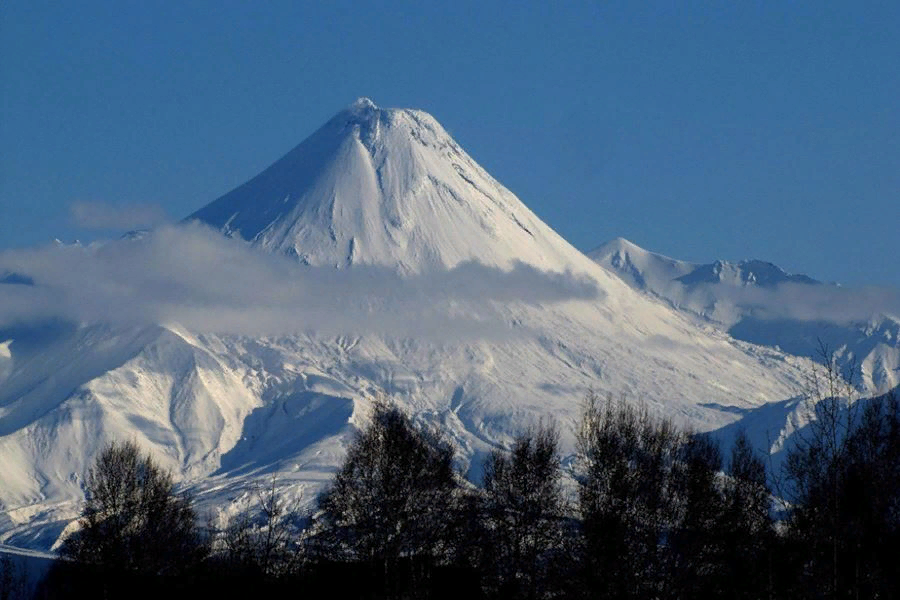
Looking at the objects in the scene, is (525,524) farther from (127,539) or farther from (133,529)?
(133,529)

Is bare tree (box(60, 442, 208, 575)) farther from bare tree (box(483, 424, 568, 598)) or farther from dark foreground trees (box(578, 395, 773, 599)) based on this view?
dark foreground trees (box(578, 395, 773, 599))

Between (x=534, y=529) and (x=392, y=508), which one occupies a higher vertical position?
(x=392, y=508)

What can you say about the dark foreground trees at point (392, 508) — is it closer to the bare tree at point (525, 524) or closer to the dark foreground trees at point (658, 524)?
the bare tree at point (525, 524)

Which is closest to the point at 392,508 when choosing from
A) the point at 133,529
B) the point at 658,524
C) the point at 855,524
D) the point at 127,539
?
the point at 658,524

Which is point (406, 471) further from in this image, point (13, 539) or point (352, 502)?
point (13, 539)

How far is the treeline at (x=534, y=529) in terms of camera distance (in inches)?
1757

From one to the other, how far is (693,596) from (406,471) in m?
9.35

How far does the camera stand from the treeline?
146 ft

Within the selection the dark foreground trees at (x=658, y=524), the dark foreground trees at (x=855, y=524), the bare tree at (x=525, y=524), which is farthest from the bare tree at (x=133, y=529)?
the dark foreground trees at (x=855, y=524)

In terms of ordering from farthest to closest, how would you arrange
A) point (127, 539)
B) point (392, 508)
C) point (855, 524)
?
1. point (127, 539)
2. point (392, 508)
3. point (855, 524)

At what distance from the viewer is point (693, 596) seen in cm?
4672

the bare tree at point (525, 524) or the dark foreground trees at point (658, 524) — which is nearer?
the dark foreground trees at point (658, 524)

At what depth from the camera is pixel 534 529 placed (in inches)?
1983

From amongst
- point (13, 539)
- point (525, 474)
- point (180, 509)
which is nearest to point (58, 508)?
point (13, 539)
